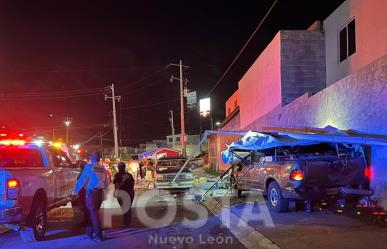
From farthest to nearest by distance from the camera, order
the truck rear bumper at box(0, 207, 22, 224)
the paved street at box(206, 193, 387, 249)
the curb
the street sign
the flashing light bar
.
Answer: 1. the street sign
2. the flashing light bar
3. the curb
4. the truck rear bumper at box(0, 207, 22, 224)
5. the paved street at box(206, 193, 387, 249)

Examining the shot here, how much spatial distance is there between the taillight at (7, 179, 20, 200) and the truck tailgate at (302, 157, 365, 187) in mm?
6410

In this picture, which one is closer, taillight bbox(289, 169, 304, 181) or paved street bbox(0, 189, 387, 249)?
paved street bbox(0, 189, 387, 249)

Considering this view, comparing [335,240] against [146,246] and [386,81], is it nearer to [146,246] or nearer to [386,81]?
Answer: [146,246]

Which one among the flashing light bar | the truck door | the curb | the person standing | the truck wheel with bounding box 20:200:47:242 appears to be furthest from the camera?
the truck door

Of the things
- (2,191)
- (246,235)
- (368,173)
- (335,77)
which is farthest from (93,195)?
(335,77)

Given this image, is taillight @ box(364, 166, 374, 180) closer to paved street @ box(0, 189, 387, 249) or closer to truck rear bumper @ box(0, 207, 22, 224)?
paved street @ box(0, 189, 387, 249)

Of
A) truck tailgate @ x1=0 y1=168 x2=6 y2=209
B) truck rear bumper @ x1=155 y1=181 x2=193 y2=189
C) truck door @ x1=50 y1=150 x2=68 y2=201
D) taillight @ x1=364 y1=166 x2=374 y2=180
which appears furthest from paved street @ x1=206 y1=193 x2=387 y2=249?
truck rear bumper @ x1=155 y1=181 x2=193 y2=189

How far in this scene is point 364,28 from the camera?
635 inches

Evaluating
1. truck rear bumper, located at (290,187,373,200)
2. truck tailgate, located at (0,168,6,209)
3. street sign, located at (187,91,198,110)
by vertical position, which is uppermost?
street sign, located at (187,91,198,110)

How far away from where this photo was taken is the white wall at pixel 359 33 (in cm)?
1492

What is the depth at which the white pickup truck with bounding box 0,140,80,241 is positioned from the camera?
27.3 feet

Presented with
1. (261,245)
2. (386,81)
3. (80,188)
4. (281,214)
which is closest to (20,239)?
(80,188)

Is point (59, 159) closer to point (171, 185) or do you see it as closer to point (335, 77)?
point (171, 185)

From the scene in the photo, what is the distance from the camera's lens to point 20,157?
11.1 m
